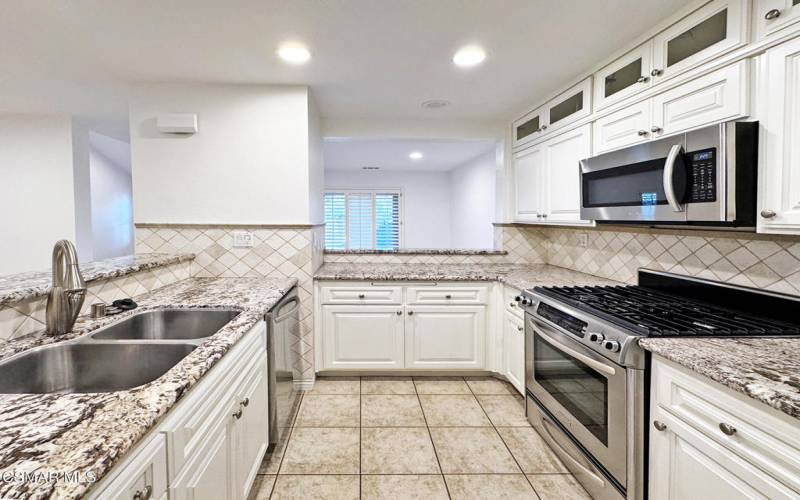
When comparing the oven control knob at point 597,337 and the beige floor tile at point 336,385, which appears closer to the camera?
the oven control knob at point 597,337

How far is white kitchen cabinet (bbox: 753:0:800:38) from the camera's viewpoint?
1.24 meters

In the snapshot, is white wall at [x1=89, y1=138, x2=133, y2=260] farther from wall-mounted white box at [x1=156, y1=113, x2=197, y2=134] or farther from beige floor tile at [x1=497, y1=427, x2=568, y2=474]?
beige floor tile at [x1=497, y1=427, x2=568, y2=474]

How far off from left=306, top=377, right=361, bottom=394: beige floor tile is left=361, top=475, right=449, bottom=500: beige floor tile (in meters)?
0.99

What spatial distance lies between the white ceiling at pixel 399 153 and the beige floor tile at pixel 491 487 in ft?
10.5

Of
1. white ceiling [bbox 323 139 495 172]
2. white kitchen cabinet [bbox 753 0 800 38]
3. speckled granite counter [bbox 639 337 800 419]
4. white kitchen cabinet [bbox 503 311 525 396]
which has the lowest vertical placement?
white kitchen cabinet [bbox 503 311 525 396]

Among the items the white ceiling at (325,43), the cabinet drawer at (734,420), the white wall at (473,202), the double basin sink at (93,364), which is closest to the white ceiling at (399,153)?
the white wall at (473,202)

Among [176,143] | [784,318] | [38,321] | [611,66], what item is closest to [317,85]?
[176,143]

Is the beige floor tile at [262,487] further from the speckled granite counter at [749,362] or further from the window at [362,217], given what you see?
the window at [362,217]

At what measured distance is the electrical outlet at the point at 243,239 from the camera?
268cm

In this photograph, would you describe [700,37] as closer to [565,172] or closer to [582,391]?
[565,172]

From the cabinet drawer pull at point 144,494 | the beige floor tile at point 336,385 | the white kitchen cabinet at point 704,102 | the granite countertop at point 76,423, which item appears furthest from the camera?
the beige floor tile at point 336,385

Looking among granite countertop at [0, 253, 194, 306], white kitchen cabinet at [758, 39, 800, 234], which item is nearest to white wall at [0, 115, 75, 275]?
granite countertop at [0, 253, 194, 306]

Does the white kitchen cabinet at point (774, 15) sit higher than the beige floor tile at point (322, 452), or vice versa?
the white kitchen cabinet at point (774, 15)

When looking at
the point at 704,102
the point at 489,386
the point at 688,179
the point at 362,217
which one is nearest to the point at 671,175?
the point at 688,179
